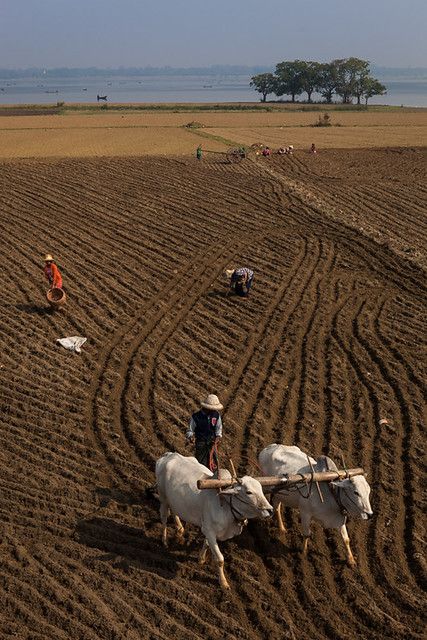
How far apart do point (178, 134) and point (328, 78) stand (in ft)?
245

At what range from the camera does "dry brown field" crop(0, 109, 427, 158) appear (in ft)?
135

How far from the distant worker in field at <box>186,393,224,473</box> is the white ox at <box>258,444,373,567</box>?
785mm

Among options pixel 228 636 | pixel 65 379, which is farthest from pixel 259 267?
pixel 228 636

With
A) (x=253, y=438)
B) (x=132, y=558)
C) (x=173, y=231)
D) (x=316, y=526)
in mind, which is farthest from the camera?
(x=173, y=231)

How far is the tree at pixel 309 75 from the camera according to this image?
115m

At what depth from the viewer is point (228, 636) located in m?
6.61

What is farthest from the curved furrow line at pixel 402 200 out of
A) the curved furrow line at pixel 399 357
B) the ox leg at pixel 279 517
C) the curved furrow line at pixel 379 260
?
the ox leg at pixel 279 517

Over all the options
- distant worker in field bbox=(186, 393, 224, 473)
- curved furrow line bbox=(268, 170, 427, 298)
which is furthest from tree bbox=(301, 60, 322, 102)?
distant worker in field bbox=(186, 393, 224, 473)

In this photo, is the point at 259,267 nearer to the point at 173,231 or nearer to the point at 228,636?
the point at 173,231

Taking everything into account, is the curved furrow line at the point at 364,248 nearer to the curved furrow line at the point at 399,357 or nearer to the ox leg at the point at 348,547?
the curved furrow line at the point at 399,357

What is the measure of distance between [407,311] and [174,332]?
17.6ft

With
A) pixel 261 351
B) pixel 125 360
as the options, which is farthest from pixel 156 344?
pixel 261 351

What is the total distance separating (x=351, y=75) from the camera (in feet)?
374

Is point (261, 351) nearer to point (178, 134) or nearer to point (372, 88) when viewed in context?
point (178, 134)
